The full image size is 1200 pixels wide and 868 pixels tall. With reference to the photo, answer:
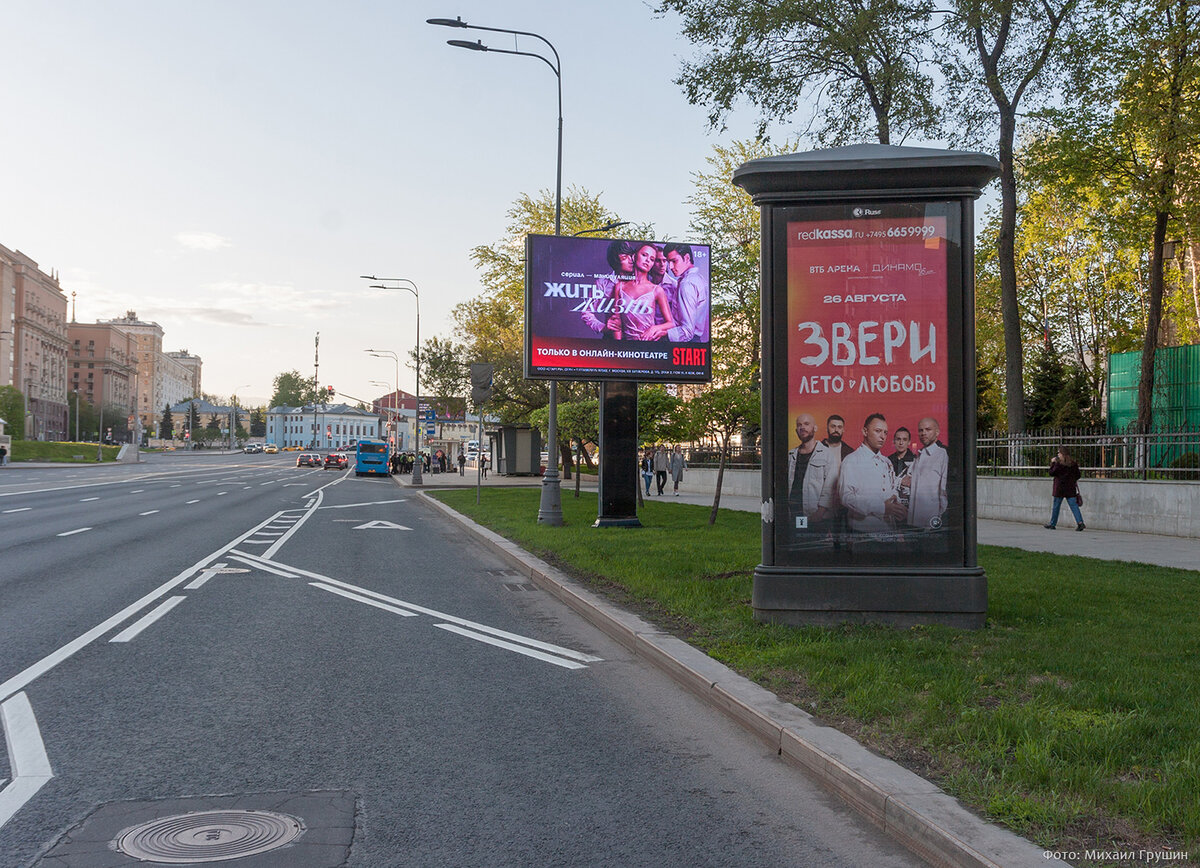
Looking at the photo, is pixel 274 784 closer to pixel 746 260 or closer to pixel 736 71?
pixel 736 71

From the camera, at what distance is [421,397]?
51.1 m

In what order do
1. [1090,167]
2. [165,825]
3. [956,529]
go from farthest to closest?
[1090,167] → [956,529] → [165,825]

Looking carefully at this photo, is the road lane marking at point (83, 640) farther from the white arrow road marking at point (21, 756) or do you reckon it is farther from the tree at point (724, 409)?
the tree at point (724, 409)

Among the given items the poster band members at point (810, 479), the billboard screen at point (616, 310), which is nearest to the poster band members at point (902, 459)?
the poster band members at point (810, 479)

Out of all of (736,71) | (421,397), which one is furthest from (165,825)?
(421,397)

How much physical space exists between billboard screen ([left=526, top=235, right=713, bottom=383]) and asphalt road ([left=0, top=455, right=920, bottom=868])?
7595mm

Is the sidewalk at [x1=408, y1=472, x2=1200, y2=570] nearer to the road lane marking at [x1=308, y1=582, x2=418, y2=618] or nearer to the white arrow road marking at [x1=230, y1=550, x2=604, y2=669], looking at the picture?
the white arrow road marking at [x1=230, y1=550, x2=604, y2=669]

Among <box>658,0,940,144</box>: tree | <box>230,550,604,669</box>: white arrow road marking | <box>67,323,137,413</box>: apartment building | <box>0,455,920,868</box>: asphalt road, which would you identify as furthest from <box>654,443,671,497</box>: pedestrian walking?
<box>67,323,137,413</box>: apartment building

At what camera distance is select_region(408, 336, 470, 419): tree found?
49344 mm

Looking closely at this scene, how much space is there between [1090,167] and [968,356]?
1957cm

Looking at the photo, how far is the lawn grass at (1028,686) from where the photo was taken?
384cm

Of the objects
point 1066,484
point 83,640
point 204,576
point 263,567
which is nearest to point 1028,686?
point 83,640

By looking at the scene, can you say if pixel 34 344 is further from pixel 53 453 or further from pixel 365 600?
pixel 365 600

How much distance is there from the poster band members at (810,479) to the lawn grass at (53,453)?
8308cm
